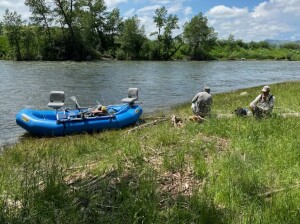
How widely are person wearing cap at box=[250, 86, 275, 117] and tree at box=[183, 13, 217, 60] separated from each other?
59981 mm

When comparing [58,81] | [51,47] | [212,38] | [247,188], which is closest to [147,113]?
[247,188]

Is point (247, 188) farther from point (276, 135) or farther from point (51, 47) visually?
point (51, 47)

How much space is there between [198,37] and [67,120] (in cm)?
6385

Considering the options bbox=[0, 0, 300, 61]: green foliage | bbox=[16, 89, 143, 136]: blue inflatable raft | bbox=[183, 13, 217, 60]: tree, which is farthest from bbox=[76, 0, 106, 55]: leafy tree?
bbox=[16, 89, 143, 136]: blue inflatable raft

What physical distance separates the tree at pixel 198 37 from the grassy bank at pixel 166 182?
63.7 meters

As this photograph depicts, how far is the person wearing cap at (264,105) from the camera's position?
35.4 feet

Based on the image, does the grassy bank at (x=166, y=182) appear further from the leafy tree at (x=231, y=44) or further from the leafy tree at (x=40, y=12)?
the leafy tree at (x=231, y=44)

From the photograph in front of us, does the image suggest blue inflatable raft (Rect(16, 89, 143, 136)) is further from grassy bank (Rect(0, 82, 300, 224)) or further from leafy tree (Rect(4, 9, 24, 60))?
leafy tree (Rect(4, 9, 24, 60))

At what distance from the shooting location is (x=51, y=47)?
56.5 m

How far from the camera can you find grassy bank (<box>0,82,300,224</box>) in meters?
4.52

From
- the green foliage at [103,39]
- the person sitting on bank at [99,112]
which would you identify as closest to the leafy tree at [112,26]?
the green foliage at [103,39]

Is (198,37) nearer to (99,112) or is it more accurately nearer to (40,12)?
(40,12)

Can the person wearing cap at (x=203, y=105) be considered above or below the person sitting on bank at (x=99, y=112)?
above

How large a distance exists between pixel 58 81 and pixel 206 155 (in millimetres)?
21998
